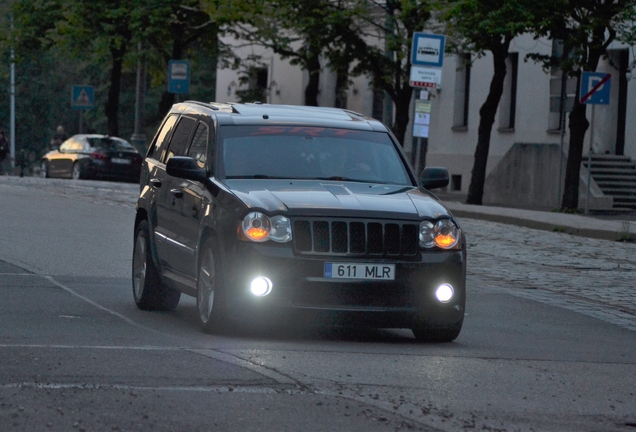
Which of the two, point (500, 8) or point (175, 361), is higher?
point (500, 8)

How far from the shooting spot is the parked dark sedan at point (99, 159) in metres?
44.1

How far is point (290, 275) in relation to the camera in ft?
30.8

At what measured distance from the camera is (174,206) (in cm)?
1088

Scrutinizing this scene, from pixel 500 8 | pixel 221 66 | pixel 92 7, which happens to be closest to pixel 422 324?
pixel 500 8

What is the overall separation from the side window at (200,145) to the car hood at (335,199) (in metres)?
0.69

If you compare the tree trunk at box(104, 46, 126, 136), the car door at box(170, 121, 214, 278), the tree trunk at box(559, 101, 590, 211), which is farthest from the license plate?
the tree trunk at box(104, 46, 126, 136)

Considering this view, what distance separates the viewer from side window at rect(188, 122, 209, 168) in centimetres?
1079

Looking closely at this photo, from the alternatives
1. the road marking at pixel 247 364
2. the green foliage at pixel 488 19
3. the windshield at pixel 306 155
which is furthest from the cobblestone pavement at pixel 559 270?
the green foliage at pixel 488 19

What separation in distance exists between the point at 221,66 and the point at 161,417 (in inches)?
1788

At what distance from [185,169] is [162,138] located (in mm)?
1887

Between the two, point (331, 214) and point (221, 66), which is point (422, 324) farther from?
point (221, 66)

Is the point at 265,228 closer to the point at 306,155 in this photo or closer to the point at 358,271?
the point at 358,271

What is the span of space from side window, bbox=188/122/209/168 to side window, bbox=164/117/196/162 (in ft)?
0.66

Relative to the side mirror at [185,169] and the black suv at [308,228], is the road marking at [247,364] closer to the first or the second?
the black suv at [308,228]
